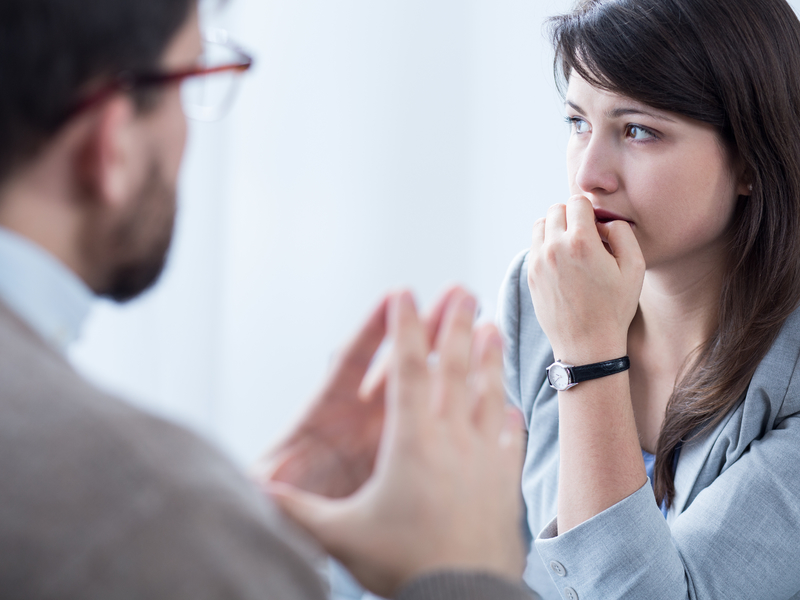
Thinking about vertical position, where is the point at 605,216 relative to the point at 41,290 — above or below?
below

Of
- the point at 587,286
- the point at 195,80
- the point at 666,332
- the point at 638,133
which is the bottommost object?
the point at 666,332

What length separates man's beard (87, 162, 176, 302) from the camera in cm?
58

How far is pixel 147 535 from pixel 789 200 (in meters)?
1.10

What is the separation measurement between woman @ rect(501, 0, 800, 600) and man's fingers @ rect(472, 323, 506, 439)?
496mm

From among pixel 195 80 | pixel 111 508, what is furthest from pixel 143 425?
pixel 195 80

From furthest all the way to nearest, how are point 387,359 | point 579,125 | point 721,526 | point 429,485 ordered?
point 579,125, point 721,526, point 387,359, point 429,485

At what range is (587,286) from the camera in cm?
110

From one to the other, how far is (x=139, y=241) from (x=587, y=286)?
2.35 feet

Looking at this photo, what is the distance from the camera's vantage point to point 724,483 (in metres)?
1.03

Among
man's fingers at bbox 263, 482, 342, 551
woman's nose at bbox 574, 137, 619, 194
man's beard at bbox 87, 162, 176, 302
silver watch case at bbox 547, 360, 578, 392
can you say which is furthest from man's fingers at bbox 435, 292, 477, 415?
woman's nose at bbox 574, 137, 619, 194

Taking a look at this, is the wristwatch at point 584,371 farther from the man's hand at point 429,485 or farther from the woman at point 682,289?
the man's hand at point 429,485

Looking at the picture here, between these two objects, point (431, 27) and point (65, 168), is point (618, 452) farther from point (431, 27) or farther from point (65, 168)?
point (431, 27)

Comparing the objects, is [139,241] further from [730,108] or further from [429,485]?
[730,108]

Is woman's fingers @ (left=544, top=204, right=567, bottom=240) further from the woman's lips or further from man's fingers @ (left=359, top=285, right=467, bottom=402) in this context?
man's fingers @ (left=359, top=285, right=467, bottom=402)
